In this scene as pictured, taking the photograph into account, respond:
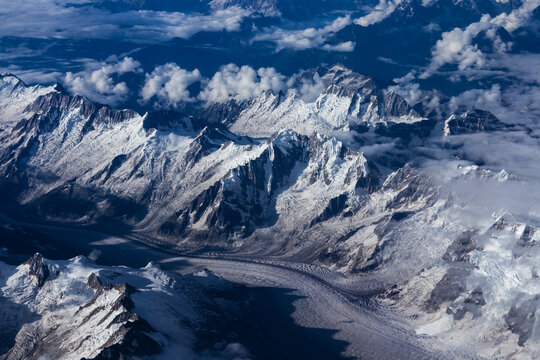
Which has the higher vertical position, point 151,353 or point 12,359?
point 151,353

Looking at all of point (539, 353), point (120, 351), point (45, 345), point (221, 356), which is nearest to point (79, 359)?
point (120, 351)

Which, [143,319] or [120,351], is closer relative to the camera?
[120,351]

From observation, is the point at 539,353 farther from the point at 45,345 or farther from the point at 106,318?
the point at 45,345

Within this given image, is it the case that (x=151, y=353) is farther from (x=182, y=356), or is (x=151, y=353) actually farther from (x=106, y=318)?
(x=106, y=318)

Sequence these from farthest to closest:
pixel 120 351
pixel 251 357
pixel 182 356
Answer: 1. pixel 251 357
2. pixel 182 356
3. pixel 120 351

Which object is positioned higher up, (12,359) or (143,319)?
(143,319)

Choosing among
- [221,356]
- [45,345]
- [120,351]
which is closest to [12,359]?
[45,345]

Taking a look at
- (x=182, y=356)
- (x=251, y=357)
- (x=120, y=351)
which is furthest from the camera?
(x=251, y=357)

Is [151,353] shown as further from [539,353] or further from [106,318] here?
[539,353]

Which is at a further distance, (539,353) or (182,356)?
(539,353)
